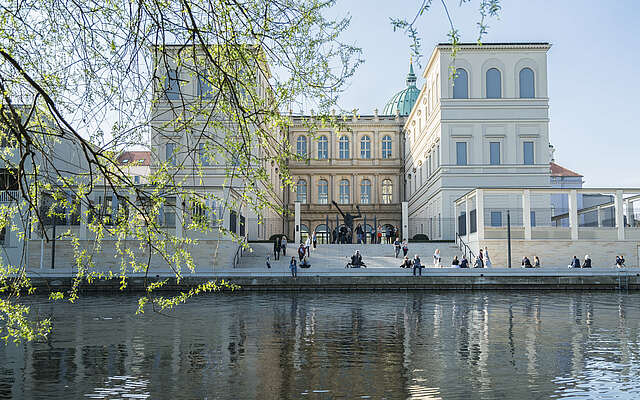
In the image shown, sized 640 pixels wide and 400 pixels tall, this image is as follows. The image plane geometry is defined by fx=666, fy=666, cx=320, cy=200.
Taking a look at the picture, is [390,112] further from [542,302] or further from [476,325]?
[476,325]

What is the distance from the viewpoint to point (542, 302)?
75.5ft

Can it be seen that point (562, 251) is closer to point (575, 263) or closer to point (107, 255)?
point (575, 263)

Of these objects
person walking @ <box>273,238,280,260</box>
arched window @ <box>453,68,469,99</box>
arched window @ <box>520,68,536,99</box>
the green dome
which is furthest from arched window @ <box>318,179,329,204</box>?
person walking @ <box>273,238,280,260</box>

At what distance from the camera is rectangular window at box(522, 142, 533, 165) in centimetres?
4828

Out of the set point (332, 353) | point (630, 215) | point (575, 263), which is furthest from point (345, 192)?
point (332, 353)

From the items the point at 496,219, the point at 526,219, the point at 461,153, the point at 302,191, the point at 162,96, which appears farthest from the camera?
the point at 302,191

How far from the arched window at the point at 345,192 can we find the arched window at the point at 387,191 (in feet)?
12.5

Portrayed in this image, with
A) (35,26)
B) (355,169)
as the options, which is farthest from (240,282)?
(355,169)

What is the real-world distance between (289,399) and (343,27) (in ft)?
16.8

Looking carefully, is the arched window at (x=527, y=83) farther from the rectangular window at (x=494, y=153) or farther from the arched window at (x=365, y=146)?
the arched window at (x=365, y=146)

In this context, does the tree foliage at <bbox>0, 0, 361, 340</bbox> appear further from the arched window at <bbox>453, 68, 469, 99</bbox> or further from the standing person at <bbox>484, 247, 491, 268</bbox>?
the arched window at <bbox>453, 68, 469, 99</bbox>

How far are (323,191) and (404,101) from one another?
1793 cm

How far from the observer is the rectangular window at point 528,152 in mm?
48281

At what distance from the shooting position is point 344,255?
130 ft
